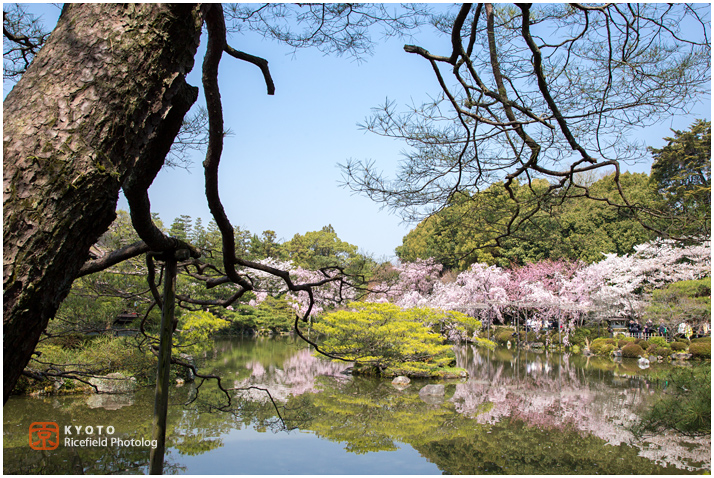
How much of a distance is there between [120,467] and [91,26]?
3.95m

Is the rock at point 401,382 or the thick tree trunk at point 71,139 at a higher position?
the thick tree trunk at point 71,139

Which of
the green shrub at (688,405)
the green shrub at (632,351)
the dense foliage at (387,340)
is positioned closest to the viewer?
the green shrub at (688,405)

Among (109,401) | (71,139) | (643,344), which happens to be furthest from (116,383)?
(643,344)

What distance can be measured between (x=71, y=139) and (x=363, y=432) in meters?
5.04

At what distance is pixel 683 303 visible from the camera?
33.6 ft

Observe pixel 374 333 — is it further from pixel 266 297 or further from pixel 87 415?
pixel 266 297

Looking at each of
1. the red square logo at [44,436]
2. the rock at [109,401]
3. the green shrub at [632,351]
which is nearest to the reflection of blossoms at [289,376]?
the rock at [109,401]

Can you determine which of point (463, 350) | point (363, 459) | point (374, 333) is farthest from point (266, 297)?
point (363, 459)

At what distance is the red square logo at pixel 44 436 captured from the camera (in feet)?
13.5

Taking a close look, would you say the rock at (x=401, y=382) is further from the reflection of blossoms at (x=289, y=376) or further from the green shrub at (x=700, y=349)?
the green shrub at (x=700, y=349)

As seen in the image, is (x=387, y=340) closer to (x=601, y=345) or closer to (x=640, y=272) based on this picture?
(x=601, y=345)

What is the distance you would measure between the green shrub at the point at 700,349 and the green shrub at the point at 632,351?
1107 mm

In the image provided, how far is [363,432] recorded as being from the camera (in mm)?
5102

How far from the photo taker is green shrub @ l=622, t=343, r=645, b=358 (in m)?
11.2
